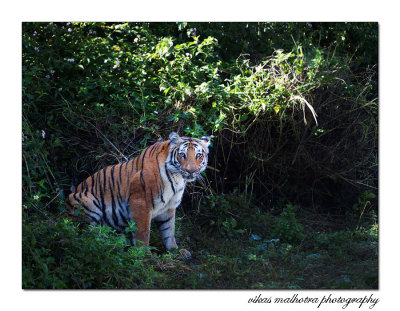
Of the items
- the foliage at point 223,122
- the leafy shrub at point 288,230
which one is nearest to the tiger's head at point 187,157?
the foliage at point 223,122

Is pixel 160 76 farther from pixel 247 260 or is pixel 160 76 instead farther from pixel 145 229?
pixel 247 260

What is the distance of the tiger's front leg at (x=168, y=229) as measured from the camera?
203 inches

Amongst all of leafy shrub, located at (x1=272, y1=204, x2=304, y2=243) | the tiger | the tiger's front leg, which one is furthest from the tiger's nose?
leafy shrub, located at (x1=272, y1=204, x2=304, y2=243)

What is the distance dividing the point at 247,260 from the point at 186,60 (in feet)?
8.35

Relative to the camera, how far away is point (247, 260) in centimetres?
492

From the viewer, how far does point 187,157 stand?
4.85 meters

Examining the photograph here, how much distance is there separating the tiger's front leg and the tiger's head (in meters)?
0.51

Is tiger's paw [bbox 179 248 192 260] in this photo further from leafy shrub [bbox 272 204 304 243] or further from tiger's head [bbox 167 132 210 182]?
leafy shrub [bbox 272 204 304 243]

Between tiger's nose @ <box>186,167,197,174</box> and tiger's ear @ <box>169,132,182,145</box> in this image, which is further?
tiger's ear @ <box>169,132,182,145</box>

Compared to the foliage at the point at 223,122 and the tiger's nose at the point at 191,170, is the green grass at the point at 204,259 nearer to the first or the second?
the foliage at the point at 223,122

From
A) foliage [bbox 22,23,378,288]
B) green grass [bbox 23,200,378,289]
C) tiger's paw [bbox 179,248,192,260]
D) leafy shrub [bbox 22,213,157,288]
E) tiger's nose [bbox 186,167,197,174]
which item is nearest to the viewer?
leafy shrub [bbox 22,213,157,288]

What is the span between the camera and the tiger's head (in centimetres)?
482

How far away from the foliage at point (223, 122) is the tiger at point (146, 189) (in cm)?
29

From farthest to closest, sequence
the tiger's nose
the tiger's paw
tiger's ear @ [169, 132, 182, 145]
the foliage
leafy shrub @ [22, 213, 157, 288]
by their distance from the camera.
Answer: the foliage, the tiger's paw, tiger's ear @ [169, 132, 182, 145], the tiger's nose, leafy shrub @ [22, 213, 157, 288]
